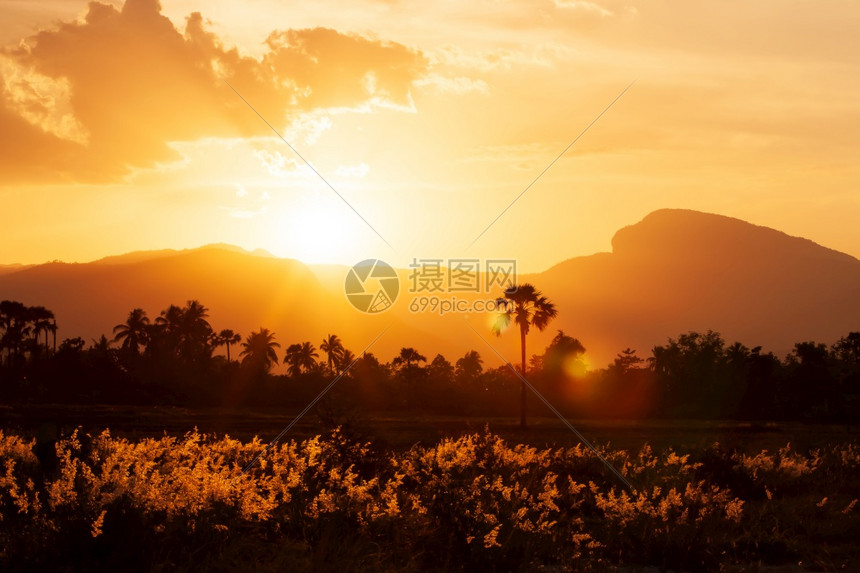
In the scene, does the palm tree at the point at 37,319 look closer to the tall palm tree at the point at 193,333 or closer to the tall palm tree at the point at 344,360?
the tall palm tree at the point at 193,333

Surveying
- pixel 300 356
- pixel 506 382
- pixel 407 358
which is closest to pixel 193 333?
pixel 300 356

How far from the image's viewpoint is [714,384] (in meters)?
98.4

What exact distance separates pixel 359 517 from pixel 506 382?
311 ft

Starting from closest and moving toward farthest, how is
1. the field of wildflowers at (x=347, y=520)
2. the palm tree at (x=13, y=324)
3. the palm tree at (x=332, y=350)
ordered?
the field of wildflowers at (x=347, y=520) < the palm tree at (x=13, y=324) < the palm tree at (x=332, y=350)

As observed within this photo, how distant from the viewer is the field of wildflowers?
13305mm

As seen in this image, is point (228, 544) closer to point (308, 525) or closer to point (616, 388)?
point (308, 525)

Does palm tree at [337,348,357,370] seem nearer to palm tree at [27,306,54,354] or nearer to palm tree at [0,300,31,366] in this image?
palm tree at [27,306,54,354]

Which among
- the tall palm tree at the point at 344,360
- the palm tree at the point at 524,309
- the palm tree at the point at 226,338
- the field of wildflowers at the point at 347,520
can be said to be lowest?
the field of wildflowers at the point at 347,520

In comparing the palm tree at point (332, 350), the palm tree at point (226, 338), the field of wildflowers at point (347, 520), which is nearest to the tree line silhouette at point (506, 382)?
the palm tree at point (332, 350)

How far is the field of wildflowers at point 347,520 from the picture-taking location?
1330cm

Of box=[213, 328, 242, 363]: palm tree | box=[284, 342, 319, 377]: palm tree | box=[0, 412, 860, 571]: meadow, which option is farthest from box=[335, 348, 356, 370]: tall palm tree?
box=[0, 412, 860, 571]: meadow

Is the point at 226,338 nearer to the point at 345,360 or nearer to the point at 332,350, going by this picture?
the point at 332,350

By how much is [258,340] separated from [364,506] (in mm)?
119355

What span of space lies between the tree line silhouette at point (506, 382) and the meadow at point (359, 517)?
160 feet
